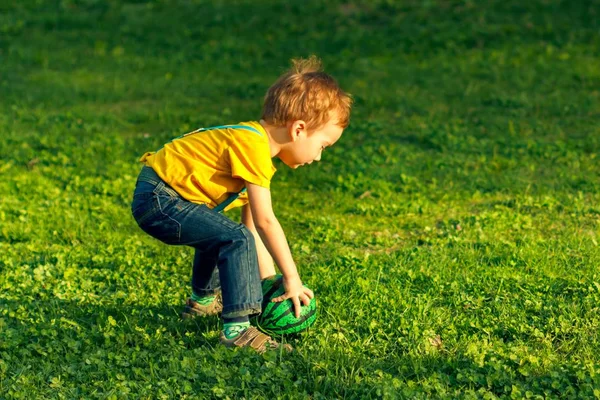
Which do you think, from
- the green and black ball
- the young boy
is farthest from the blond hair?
the green and black ball

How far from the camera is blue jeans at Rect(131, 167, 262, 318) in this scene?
525cm

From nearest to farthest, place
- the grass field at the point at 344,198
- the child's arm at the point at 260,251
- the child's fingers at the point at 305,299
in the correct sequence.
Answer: the grass field at the point at 344,198 < the child's fingers at the point at 305,299 < the child's arm at the point at 260,251

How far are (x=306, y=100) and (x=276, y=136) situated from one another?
11.5 inches

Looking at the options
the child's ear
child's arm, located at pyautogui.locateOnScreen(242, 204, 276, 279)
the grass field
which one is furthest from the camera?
child's arm, located at pyautogui.locateOnScreen(242, 204, 276, 279)

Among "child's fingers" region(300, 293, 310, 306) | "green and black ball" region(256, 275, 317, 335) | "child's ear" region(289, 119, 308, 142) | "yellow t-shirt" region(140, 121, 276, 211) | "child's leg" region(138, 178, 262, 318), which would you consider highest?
"child's ear" region(289, 119, 308, 142)

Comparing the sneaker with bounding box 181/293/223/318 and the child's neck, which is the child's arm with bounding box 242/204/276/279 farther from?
the child's neck

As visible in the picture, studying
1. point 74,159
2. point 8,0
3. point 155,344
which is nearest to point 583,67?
point 74,159

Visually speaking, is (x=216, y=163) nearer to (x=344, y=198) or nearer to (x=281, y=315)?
(x=281, y=315)

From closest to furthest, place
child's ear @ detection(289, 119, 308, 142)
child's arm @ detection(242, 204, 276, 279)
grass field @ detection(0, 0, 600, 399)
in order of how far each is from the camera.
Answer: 1. grass field @ detection(0, 0, 600, 399)
2. child's ear @ detection(289, 119, 308, 142)
3. child's arm @ detection(242, 204, 276, 279)

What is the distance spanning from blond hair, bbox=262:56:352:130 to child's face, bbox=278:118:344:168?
40 millimetres

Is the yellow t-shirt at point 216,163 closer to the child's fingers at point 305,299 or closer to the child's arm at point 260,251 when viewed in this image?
the child's arm at point 260,251

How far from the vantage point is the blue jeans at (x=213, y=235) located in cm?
525

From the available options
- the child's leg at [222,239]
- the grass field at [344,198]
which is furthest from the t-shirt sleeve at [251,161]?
the grass field at [344,198]

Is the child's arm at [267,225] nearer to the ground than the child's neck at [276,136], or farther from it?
nearer to the ground
